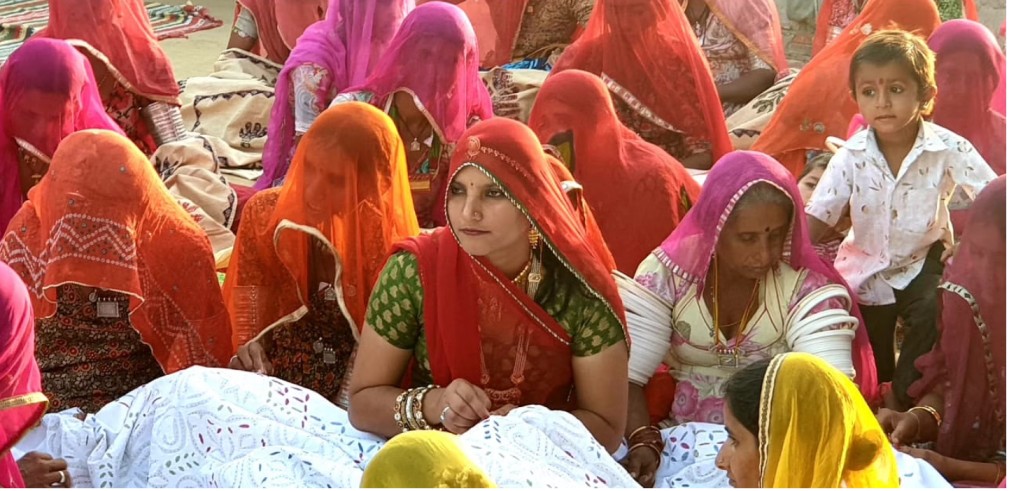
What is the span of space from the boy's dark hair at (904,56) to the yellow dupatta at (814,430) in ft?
4.84

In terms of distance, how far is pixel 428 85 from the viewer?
4.82 m

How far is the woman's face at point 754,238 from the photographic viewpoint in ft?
10.4

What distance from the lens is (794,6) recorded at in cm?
718

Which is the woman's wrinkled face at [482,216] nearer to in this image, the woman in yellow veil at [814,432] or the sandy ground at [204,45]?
the woman in yellow veil at [814,432]

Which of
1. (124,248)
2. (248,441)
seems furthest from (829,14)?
(248,441)

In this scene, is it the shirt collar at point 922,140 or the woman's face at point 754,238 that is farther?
the shirt collar at point 922,140

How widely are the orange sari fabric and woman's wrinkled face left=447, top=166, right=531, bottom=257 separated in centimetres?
61

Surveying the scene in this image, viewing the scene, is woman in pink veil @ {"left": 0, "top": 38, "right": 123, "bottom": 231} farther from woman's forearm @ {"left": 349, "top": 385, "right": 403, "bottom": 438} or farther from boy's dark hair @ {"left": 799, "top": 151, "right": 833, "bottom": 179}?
boy's dark hair @ {"left": 799, "top": 151, "right": 833, "bottom": 179}

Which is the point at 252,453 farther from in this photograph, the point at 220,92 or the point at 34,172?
the point at 220,92

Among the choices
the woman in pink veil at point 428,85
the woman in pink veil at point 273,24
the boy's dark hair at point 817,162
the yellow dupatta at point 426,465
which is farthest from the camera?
the woman in pink veil at point 273,24

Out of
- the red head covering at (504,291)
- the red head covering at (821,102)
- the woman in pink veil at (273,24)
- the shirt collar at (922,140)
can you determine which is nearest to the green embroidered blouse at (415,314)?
the red head covering at (504,291)

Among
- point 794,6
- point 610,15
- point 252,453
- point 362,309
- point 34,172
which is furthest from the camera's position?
point 794,6

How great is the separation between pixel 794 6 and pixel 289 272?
162 inches

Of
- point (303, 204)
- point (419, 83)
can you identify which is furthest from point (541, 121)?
point (303, 204)
